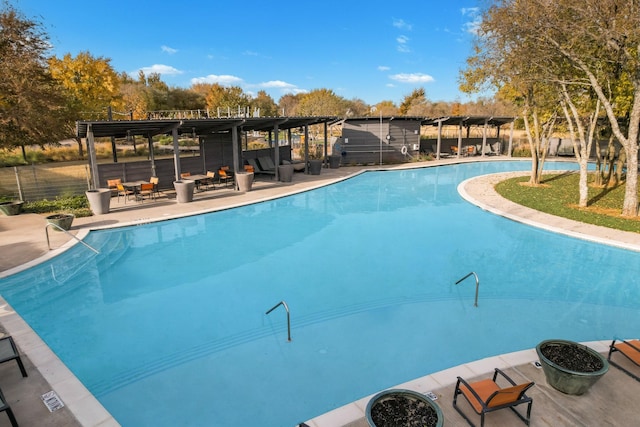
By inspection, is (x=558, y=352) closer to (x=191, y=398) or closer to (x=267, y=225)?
(x=191, y=398)

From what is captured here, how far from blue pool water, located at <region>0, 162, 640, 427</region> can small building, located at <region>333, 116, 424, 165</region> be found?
1636 cm

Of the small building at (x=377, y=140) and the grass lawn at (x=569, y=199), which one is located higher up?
the small building at (x=377, y=140)

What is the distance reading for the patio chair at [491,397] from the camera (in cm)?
390

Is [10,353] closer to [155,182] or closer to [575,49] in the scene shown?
[155,182]

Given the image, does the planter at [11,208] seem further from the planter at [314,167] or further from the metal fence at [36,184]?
the planter at [314,167]

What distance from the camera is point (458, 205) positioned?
1644cm

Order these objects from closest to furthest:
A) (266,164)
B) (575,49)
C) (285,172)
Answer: (575,49)
(285,172)
(266,164)

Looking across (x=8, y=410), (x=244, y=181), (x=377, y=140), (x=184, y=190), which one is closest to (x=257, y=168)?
(x=244, y=181)

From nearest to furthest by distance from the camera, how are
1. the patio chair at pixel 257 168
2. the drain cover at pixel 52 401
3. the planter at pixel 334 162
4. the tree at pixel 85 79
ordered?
the drain cover at pixel 52 401 < the patio chair at pixel 257 168 < the planter at pixel 334 162 < the tree at pixel 85 79

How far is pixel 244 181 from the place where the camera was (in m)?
18.4

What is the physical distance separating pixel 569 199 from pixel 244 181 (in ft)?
49.0

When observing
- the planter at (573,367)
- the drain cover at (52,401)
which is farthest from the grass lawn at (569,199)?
the drain cover at (52,401)

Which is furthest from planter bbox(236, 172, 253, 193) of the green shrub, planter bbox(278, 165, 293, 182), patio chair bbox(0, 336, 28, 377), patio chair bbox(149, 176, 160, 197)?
patio chair bbox(0, 336, 28, 377)

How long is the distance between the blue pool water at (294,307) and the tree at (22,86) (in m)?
13.6
